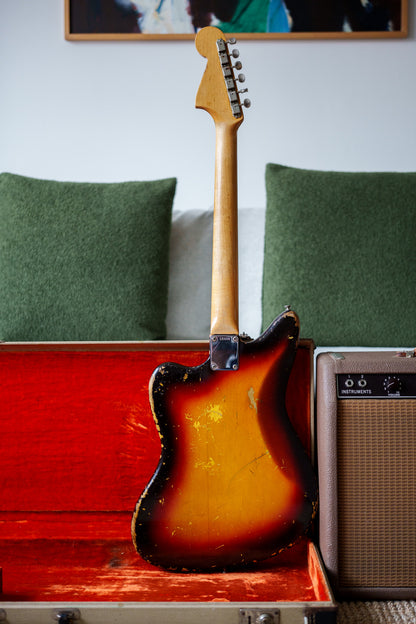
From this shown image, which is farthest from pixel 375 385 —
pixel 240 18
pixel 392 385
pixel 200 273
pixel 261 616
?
pixel 240 18

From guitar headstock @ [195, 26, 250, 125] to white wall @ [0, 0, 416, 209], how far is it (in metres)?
0.80

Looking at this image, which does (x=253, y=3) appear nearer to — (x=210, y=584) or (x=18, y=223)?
(x=18, y=223)

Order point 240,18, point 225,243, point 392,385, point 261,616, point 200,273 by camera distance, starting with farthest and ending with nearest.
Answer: point 240,18 → point 200,273 → point 225,243 → point 392,385 → point 261,616

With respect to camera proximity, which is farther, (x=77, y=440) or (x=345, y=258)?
(x=345, y=258)

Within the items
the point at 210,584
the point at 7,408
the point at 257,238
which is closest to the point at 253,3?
the point at 257,238

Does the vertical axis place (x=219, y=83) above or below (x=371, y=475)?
above

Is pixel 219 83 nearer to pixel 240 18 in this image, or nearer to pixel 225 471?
pixel 225 471

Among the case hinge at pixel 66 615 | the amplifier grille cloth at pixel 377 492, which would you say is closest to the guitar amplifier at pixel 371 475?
the amplifier grille cloth at pixel 377 492

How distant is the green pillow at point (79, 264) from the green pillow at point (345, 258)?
0.34 meters

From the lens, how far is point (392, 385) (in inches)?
35.1

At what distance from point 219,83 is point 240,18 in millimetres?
951

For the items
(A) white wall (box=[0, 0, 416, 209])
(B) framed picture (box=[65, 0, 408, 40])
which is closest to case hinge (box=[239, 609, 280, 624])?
(A) white wall (box=[0, 0, 416, 209])

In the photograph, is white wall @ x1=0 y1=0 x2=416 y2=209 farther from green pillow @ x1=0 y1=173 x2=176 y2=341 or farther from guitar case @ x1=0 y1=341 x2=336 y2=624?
guitar case @ x1=0 y1=341 x2=336 y2=624

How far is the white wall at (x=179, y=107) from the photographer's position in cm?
187
